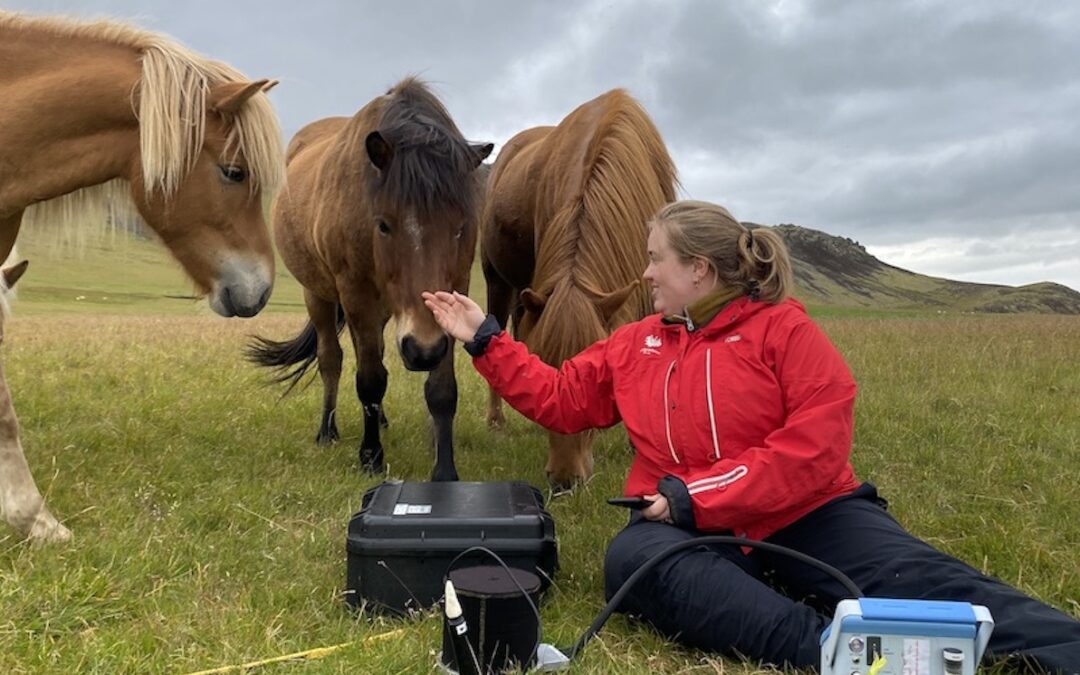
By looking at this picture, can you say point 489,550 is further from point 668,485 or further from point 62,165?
point 62,165

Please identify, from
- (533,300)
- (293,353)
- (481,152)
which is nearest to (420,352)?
(533,300)

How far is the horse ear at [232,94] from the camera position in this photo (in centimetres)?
372

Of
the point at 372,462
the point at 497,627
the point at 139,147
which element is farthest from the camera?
the point at 372,462

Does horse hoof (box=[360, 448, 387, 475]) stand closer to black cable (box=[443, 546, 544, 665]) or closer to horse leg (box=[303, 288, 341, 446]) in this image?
horse leg (box=[303, 288, 341, 446])

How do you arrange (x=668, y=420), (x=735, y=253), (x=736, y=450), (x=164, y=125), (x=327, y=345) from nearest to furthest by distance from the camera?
(x=736, y=450) → (x=668, y=420) → (x=735, y=253) → (x=164, y=125) → (x=327, y=345)

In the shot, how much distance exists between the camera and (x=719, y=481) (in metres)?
2.79

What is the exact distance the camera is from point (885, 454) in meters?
5.38

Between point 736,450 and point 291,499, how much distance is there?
8.40ft

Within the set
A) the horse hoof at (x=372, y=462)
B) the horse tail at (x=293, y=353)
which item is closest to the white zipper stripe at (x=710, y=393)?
the horse hoof at (x=372, y=462)

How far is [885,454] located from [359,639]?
13.6ft

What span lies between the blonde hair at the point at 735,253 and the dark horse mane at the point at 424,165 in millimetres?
1347

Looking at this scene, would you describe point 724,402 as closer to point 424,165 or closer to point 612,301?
point 612,301

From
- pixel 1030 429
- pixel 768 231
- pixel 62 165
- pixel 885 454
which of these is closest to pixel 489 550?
pixel 768 231

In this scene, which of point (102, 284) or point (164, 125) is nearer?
point (164, 125)
